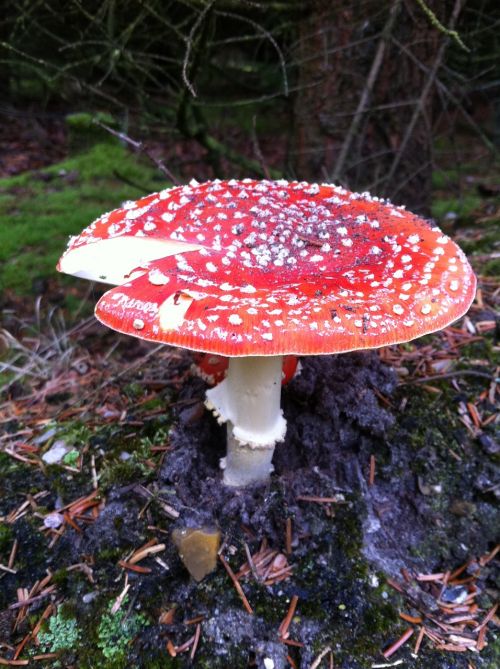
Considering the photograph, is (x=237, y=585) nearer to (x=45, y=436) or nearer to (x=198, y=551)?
(x=198, y=551)

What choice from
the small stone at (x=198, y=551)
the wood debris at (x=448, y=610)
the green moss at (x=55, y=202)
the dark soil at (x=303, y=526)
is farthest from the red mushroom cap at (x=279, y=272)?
the green moss at (x=55, y=202)

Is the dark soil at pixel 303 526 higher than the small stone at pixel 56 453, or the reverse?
the dark soil at pixel 303 526

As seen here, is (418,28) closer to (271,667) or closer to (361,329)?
(361,329)

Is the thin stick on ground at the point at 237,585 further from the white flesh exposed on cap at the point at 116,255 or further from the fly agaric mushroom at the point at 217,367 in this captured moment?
the white flesh exposed on cap at the point at 116,255

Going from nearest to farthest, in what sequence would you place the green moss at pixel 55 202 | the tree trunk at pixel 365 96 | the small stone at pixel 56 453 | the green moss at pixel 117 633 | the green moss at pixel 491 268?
the green moss at pixel 117 633 → the small stone at pixel 56 453 → the green moss at pixel 491 268 → the tree trunk at pixel 365 96 → the green moss at pixel 55 202

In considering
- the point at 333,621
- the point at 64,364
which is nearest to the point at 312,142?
the point at 64,364

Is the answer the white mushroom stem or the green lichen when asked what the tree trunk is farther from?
Result: the green lichen

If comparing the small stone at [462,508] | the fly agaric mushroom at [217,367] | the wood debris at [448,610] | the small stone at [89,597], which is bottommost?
the small stone at [89,597]

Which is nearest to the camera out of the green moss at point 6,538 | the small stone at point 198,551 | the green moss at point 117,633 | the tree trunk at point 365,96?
the green moss at point 117,633
